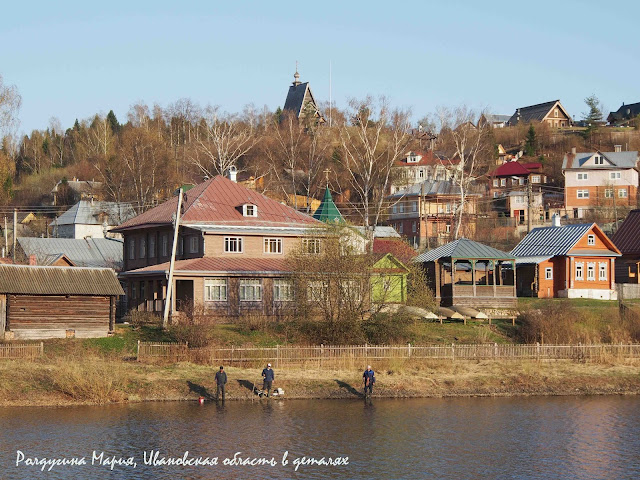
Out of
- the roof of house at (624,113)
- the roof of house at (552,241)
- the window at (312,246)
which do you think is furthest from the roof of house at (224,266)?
the roof of house at (624,113)

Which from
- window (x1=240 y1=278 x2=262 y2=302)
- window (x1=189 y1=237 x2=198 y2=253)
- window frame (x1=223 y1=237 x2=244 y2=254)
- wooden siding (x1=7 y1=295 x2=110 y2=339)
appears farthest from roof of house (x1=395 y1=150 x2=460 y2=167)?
wooden siding (x1=7 y1=295 x2=110 y2=339)

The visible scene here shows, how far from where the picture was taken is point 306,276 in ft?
160

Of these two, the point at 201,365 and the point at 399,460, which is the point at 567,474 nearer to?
the point at 399,460

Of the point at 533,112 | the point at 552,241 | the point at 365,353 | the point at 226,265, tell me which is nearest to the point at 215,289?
the point at 226,265

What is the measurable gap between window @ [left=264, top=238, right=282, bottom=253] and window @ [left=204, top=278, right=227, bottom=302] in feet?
16.9

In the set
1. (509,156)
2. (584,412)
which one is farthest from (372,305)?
(509,156)

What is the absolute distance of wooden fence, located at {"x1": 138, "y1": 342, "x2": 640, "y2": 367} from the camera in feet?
138

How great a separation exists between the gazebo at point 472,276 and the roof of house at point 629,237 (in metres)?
13.4

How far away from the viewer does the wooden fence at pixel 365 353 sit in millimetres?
42000

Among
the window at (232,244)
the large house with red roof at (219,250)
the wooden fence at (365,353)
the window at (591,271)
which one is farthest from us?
the window at (591,271)

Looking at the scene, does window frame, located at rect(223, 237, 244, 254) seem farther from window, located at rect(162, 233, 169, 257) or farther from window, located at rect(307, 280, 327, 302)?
window, located at rect(307, 280, 327, 302)

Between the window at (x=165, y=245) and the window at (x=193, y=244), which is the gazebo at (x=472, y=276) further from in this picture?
the window at (x=165, y=245)

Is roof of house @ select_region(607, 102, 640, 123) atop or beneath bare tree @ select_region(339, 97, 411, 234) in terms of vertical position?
atop

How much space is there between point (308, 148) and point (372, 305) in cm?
5063
